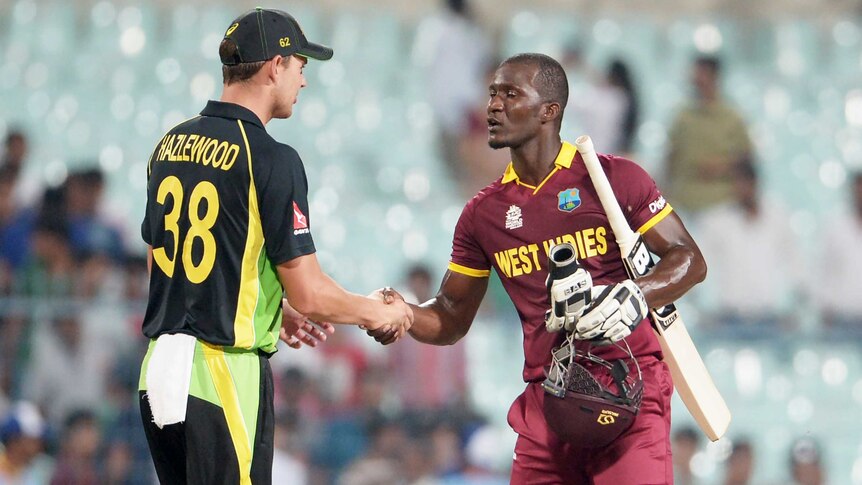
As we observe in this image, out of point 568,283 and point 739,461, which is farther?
point 739,461

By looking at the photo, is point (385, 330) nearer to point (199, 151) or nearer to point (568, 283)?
point (568, 283)

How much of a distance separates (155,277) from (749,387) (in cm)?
611

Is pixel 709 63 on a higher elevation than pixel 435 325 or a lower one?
higher

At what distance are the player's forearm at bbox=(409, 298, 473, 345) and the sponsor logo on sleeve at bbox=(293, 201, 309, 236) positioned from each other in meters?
0.94

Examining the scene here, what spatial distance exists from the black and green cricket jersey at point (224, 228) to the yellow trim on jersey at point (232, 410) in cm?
7

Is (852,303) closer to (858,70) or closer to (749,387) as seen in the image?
(749,387)

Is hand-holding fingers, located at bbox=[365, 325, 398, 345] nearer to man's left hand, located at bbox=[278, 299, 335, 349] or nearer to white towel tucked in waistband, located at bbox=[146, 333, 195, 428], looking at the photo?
man's left hand, located at bbox=[278, 299, 335, 349]

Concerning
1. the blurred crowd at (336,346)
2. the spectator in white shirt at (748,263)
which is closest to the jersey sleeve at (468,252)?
the blurred crowd at (336,346)

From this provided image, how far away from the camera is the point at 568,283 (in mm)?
3867

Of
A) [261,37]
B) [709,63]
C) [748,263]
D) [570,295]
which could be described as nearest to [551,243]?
[570,295]

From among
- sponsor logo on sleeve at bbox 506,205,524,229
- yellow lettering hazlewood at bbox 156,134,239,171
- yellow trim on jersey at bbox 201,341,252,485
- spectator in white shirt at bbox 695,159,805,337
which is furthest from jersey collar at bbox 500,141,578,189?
spectator in white shirt at bbox 695,159,805,337

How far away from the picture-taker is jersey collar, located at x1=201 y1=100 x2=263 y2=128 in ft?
12.5

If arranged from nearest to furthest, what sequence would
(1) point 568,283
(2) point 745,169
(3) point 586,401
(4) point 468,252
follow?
(1) point 568,283 → (3) point 586,401 → (4) point 468,252 → (2) point 745,169

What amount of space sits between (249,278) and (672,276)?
1.48 meters
